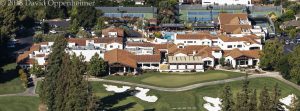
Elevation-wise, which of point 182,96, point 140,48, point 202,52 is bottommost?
point 182,96

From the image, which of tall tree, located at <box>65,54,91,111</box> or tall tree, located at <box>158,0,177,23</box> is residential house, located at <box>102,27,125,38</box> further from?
tall tree, located at <box>65,54,91,111</box>

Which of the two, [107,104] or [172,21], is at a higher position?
[172,21]

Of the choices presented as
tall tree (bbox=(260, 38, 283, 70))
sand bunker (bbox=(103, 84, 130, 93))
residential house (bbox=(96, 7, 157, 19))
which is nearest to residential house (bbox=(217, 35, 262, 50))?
tall tree (bbox=(260, 38, 283, 70))

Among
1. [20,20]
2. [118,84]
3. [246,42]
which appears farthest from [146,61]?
[20,20]

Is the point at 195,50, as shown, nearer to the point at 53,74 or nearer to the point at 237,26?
the point at 237,26

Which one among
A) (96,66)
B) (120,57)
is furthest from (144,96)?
(120,57)

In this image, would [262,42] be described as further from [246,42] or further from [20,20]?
[20,20]
